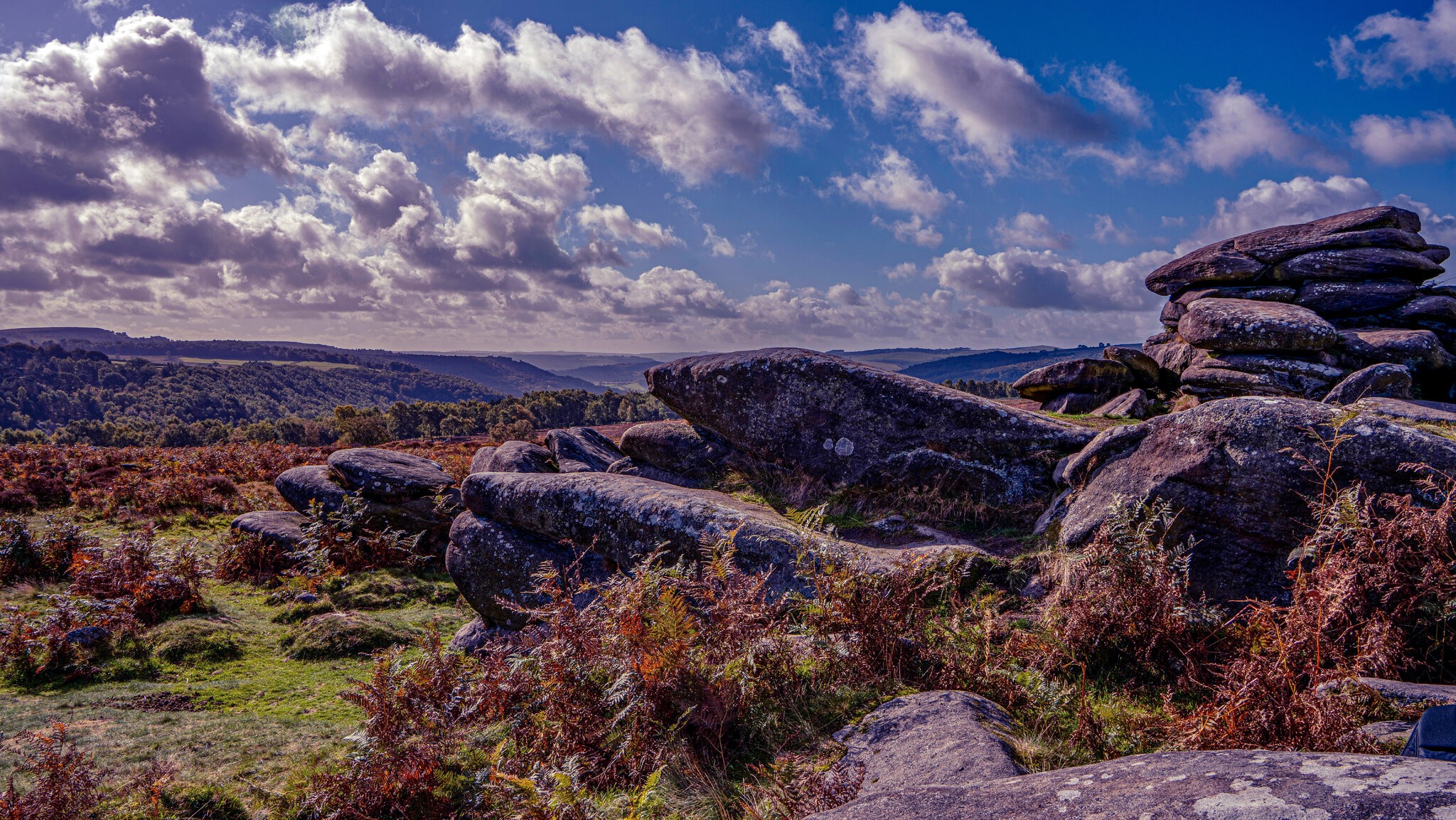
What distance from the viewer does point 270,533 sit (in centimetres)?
1420

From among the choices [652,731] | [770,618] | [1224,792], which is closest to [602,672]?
[652,731]

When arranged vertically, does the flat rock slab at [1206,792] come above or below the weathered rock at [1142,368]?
below

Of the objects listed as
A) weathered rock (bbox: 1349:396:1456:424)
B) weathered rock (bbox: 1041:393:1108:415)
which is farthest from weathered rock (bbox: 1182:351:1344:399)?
weathered rock (bbox: 1349:396:1456:424)

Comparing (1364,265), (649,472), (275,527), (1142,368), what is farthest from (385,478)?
(1364,265)

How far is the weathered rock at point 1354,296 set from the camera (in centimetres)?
1844

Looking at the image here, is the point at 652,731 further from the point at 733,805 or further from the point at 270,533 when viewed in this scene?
the point at 270,533

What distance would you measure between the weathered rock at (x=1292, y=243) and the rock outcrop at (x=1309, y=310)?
33 millimetres

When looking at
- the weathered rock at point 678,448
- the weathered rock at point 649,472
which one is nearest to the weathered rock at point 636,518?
the weathered rock at point 649,472

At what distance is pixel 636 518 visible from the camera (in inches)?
359

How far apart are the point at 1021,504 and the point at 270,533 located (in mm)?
15897

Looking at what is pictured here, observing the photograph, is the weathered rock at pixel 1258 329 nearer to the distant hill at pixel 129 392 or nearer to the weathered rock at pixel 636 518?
the weathered rock at pixel 636 518

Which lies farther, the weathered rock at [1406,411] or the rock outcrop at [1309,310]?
the rock outcrop at [1309,310]

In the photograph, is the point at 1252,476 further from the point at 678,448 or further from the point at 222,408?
the point at 222,408

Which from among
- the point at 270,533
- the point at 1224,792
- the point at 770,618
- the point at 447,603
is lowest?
the point at 447,603
